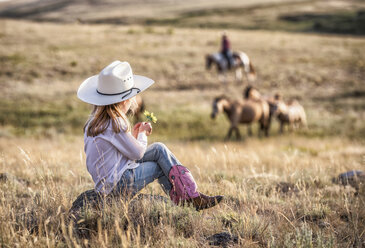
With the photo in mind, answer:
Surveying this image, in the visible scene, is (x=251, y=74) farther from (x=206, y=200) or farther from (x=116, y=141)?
(x=116, y=141)

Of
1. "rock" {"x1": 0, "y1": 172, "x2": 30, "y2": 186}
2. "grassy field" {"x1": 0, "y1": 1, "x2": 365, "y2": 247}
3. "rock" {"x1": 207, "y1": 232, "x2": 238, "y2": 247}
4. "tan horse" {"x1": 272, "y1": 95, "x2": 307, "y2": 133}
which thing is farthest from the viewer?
"tan horse" {"x1": 272, "y1": 95, "x2": 307, "y2": 133}

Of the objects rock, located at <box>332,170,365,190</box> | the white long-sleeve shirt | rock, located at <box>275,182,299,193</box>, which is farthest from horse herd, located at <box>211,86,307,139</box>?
the white long-sleeve shirt

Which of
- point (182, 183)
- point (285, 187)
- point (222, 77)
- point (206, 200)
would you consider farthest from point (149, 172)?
point (222, 77)

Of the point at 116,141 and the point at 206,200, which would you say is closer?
the point at 116,141

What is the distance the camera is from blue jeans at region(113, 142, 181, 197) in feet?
11.0

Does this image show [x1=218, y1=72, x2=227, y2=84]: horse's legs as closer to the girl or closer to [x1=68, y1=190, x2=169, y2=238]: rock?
the girl

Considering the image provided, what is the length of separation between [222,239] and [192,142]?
31.7 feet

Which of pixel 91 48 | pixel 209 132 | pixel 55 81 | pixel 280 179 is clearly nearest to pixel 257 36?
pixel 91 48

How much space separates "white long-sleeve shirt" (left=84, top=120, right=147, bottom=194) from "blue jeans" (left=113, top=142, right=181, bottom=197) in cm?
7

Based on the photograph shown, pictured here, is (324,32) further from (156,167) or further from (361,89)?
(156,167)

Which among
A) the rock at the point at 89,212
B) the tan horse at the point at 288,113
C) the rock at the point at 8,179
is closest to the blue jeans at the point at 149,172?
the rock at the point at 89,212

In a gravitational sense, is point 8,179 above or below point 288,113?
above

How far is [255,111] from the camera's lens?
1375cm

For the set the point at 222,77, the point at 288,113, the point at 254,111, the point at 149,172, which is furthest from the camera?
the point at 222,77
